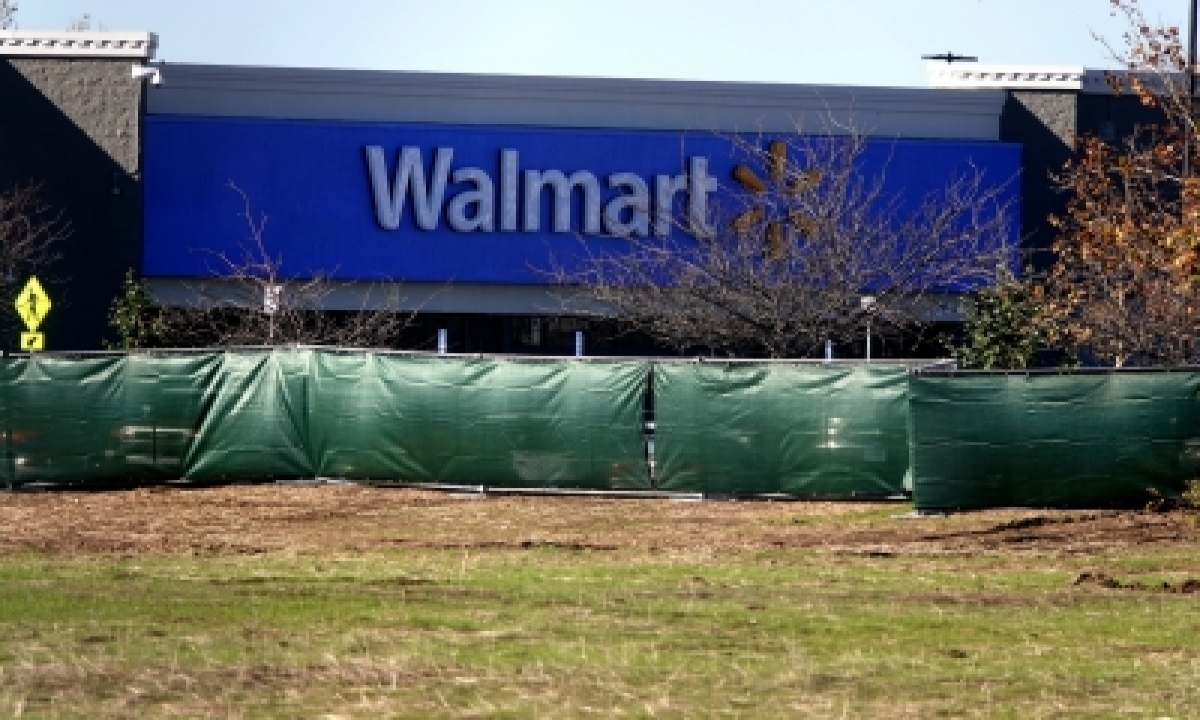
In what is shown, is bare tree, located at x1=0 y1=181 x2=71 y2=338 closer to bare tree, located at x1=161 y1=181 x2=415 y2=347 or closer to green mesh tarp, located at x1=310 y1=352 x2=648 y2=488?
bare tree, located at x1=161 y1=181 x2=415 y2=347

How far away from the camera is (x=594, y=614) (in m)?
16.2

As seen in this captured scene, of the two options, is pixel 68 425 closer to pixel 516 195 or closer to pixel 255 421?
pixel 255 421

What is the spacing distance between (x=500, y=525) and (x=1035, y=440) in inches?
240

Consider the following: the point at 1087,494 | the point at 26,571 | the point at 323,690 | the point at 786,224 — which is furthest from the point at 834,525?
the point at 786,224

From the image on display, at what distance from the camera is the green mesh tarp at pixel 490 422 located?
29453mm

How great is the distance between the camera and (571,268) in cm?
5644

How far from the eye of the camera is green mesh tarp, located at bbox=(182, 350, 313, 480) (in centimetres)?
3027

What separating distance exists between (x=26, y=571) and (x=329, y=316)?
121ft

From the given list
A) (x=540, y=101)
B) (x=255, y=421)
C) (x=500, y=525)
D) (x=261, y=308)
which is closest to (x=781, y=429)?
(x=500, y=525)

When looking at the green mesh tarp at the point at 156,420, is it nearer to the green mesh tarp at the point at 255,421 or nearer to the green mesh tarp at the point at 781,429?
the green mesh tarp at the point at 255,421

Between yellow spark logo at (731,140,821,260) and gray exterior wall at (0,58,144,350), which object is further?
gray exterior wall at (0,58,144,350)

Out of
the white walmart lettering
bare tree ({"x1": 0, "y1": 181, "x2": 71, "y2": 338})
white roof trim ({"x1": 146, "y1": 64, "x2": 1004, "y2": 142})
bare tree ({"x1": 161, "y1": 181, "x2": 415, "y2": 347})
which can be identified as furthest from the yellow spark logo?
bare tree ({"x1": 0, "y1": 181, "x2": 71, "y2": 338})

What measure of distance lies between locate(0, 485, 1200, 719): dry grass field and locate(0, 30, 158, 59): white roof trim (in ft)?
95.6

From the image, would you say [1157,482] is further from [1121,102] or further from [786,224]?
[1121,102]
